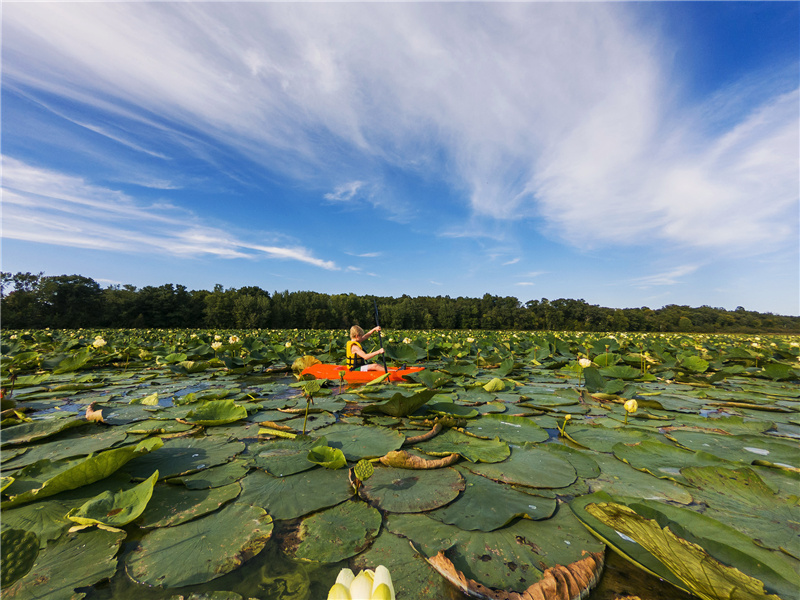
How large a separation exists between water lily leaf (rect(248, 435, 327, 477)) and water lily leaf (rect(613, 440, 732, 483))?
153 cm

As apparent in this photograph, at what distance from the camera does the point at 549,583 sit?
737 millimetres

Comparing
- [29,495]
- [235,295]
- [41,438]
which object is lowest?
[41,438]

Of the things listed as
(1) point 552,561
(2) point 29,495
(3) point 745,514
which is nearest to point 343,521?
(1) point 552,561

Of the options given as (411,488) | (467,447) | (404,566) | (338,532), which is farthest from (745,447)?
(338,532)

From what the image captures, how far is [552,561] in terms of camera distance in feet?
2.83

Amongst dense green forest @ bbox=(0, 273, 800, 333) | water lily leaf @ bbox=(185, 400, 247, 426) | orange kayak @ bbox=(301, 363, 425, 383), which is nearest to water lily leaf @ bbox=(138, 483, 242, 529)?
water lily leaf @ bbox=(185, 400, 247, 426)

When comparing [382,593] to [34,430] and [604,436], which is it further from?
[34,430]

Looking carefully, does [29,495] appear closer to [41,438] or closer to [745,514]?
[41,438]

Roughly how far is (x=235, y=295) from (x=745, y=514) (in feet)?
115

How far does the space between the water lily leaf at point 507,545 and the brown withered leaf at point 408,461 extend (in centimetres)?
32

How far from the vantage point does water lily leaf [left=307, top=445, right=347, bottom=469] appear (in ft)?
4.34

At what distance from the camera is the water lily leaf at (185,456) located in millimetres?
1320

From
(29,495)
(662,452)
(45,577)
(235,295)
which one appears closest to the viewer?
(45,577)

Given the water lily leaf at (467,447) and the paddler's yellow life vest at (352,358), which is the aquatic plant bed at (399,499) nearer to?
the water lily leaf at (467,447)
